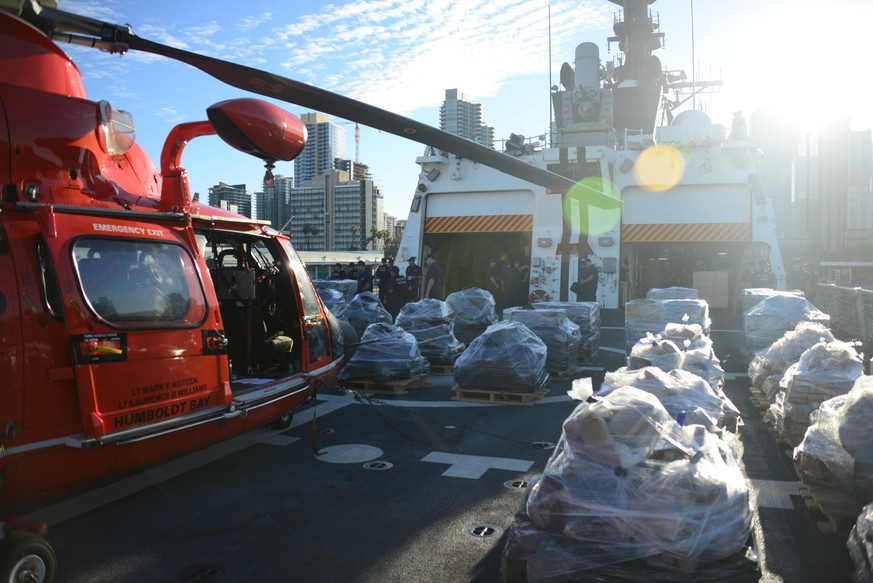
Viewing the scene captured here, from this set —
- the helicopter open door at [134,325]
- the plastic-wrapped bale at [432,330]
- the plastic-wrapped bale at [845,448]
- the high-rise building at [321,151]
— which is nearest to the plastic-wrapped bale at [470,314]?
the plastic-wrapped bale at [432,330]

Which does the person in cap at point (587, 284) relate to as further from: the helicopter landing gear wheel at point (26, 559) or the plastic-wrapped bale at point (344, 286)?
the helicopter landing gear wheel at point (26, 559)

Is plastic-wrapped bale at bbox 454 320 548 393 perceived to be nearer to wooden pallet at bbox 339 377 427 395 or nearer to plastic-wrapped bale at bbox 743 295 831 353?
wooden pallet at bbox 339 377 427 395

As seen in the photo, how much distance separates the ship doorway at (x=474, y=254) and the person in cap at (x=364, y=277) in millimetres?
2826

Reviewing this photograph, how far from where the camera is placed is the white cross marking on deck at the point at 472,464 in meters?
5.00

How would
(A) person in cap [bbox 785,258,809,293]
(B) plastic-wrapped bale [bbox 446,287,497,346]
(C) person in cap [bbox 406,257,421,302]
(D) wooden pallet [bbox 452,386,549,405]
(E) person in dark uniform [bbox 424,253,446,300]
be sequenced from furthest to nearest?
(A) person in cap [bbox 785,258,809,293] → (C) person in cap [bbox 406,257,421,302] → (E) person in dark uniform [bbox 424,253,446,300] → (B) plastic-wrapped bale [bbox 446,287,497,346] → (D) wooden pallet [bbox 452,386,549,405]

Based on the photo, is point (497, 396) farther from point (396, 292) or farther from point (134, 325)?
point (396, 292)

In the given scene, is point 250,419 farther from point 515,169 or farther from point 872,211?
point 872,211

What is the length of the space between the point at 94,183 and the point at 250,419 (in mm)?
2142

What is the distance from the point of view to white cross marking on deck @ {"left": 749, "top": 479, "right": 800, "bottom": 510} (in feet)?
14.0

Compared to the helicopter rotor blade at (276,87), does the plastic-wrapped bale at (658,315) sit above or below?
below

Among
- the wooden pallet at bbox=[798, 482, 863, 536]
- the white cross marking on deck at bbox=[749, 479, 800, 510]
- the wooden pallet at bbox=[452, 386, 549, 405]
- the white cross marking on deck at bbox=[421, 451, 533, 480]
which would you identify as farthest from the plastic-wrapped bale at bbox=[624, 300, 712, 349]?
the wooden pallet at bbox=[798, 482, 863, 536]

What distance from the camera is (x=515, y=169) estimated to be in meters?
4.94

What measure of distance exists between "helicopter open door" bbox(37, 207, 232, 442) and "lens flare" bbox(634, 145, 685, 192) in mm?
12767

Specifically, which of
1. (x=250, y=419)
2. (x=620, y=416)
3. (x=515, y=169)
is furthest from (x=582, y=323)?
(x=620, y=416)
